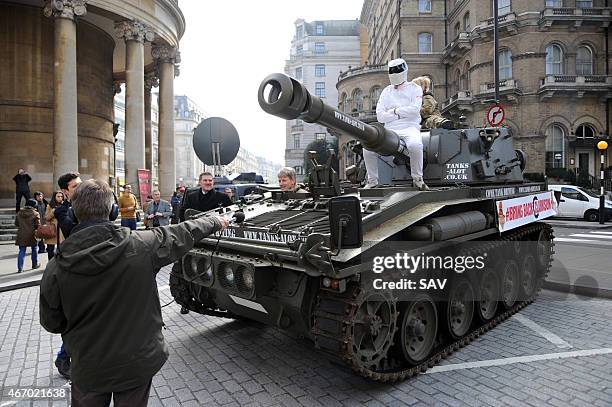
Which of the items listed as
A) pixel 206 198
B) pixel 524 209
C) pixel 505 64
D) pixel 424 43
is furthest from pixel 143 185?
pixel 424 43

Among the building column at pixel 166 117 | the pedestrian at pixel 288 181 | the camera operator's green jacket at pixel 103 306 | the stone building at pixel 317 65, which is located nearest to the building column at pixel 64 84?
the building column at pixel 166 117

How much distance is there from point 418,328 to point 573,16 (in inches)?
1215

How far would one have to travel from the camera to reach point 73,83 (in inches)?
672

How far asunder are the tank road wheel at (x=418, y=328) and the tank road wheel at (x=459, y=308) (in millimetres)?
268

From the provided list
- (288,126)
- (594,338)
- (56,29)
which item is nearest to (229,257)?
(594,338)

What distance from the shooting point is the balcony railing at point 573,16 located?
28266 millimetres

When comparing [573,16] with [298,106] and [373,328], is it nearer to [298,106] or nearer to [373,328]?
[298,106]

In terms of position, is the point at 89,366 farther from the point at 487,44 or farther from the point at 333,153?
the point at 487,44

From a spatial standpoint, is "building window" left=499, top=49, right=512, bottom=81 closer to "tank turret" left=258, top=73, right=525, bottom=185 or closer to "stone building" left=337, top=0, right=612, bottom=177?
"stone building" left=337, top=0, right=612, bottom=177

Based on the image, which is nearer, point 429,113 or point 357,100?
point 429,113

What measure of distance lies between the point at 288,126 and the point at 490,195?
72.4 metres

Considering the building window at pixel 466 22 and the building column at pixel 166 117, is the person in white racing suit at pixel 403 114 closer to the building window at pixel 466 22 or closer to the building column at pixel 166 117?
the building column at pixel 166 117

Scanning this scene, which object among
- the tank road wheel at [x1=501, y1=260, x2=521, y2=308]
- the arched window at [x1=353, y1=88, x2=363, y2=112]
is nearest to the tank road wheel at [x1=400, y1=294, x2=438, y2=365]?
the tank road wheel at [x1=501, y1=260, x2=521, y2=308]
